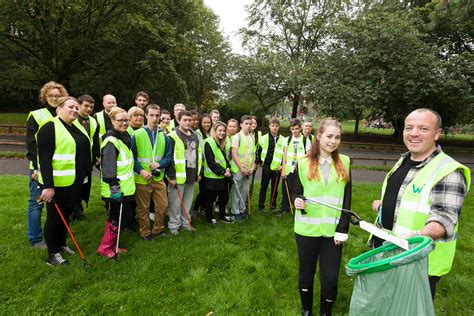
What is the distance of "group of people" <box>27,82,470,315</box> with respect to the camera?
217 centimetres

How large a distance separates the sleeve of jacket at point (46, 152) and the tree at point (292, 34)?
65.1 feet

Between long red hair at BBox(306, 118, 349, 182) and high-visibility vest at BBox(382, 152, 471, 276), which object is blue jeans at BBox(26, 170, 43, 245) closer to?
long red hair at BBox(306, 118, 349, 182)

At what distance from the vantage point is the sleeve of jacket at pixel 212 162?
5574 millimetres

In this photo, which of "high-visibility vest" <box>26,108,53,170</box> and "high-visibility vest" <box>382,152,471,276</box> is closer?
"high-visibility vest" <box>382,152,471,276</box>

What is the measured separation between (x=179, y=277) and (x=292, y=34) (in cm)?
2710

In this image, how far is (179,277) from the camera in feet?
12.9

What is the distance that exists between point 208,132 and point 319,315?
4537 mm

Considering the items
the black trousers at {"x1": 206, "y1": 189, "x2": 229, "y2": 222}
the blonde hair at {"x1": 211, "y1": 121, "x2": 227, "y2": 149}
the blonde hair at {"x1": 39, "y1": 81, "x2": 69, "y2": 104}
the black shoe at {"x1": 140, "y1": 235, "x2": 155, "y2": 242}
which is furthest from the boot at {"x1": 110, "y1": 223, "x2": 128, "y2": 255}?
the blonde hair at {"x1": 211, "y1": 121, "x2": 227, "y2": 149}

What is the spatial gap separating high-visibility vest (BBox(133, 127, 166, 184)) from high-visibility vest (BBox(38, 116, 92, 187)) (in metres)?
1.04

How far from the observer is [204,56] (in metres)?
32.8

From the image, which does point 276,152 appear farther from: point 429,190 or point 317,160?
point 429,190

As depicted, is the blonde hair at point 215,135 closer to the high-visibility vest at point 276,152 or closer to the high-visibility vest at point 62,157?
the high-visibility vest at point 276,152

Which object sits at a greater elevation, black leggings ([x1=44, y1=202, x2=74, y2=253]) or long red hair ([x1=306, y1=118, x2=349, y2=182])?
long red hair ([x1=306, y1=118, x2=349, y2=182])

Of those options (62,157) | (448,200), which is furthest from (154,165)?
(448,200)
